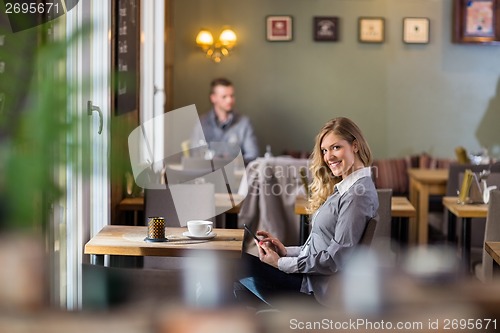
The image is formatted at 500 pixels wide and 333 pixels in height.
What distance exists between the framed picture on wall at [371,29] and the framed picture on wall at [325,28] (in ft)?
0.78

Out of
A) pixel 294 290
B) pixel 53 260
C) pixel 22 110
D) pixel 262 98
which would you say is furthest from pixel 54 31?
pixel 262 98

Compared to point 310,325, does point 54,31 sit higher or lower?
higher

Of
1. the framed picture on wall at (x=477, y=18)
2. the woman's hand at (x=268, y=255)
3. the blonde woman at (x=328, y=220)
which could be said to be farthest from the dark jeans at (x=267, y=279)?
the framed picture on wall at (x=477, y=18)

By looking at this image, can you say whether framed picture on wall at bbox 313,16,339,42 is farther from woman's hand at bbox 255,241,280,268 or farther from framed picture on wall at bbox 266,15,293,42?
woman's hand at bbox 255,241,280,268

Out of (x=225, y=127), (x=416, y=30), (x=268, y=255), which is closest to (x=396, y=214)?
(x=268, y=255)

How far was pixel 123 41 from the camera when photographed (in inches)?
223

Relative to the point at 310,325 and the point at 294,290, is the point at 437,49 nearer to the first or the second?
the point at 294,290

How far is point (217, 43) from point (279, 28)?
64 cm

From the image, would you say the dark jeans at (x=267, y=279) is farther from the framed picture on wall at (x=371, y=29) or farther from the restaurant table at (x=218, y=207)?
the framed picture on wall at (x=371, y=29)

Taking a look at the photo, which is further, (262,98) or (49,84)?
(262,98)

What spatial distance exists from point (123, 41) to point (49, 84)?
4817 mm

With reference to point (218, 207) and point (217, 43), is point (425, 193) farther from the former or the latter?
point (217, 43)

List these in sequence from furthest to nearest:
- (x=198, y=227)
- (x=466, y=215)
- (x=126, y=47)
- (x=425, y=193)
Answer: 1. (x=425, y=193)
2. (x=126, y=47)
3. (x=466, y=215)
4. (x=198, y=227)

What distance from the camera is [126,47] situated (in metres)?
5.77
